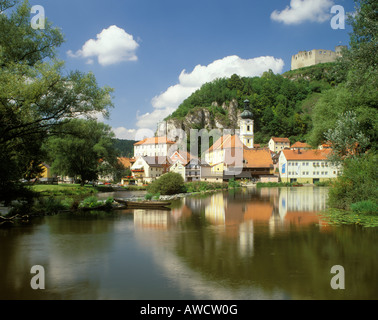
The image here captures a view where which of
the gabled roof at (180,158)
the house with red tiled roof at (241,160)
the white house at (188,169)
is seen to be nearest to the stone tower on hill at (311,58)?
the house with red tiled roof at (241,160)

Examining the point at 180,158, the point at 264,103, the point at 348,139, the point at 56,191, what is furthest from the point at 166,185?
the point at 264,103

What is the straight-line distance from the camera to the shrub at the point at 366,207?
19.3 m

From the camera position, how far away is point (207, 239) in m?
14.1

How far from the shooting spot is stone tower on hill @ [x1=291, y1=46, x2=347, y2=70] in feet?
575

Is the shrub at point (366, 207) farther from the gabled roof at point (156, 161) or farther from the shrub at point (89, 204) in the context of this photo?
the gabled roof at point (156, 161)

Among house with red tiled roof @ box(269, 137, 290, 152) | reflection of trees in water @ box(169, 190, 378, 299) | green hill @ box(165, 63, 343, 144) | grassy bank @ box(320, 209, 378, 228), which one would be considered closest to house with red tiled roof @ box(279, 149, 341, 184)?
house with red tiled roof @ box(269, 137, 290, 152)

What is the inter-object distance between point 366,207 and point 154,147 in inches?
4437

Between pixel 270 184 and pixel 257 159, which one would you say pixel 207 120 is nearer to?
pixel 257 159

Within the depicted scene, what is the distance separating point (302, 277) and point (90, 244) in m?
8.61

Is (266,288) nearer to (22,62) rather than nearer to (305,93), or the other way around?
(22,62)

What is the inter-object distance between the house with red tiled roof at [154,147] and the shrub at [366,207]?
9976 centimetres

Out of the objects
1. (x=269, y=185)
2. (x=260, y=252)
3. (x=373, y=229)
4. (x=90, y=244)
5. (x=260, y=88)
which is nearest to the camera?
(x=260, y=252)

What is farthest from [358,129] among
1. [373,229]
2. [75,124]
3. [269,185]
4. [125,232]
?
[269,185]

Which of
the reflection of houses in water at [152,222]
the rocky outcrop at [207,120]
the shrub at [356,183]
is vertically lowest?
the reflection of houses in water at [152,222]
